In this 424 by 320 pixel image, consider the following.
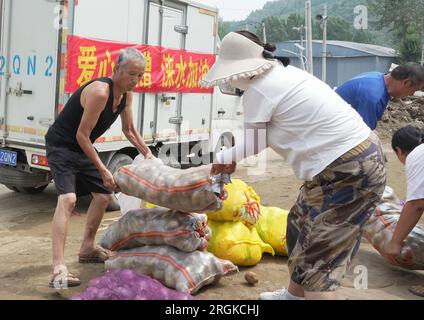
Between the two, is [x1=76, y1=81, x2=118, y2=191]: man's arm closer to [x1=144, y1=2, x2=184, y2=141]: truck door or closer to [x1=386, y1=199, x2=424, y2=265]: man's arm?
[x1=386, y1=199, x2=424, y2=265]: man's arm

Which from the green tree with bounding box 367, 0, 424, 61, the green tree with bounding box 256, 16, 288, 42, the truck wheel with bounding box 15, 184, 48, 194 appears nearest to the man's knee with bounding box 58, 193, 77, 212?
the truck wheel with bounding box 15, 184, 48, 194

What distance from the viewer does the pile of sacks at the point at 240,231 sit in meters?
4.29

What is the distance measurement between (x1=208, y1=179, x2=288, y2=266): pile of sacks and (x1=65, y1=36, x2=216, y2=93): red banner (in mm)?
2574

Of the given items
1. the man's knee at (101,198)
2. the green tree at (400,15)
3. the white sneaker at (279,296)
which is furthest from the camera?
the green tree at (400,15)

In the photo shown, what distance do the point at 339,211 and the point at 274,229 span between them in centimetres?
171

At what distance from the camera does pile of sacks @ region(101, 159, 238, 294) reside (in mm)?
3646

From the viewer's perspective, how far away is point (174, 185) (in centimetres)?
372

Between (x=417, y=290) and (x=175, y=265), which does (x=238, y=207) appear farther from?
(x=417, y=290)

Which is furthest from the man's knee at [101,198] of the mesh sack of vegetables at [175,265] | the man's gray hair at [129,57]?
the man's gray hair at [129,57]

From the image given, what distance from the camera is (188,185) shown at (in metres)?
3.62

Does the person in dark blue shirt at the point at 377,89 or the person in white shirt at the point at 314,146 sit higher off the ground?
the person in dark blue shirt at the point at 377,89

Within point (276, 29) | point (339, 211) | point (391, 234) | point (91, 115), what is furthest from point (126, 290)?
point (276, 29)

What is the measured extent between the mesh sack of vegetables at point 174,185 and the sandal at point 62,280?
716 mm

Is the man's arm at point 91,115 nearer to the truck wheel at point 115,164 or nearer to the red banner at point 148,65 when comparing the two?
the red banner at point 148,65
